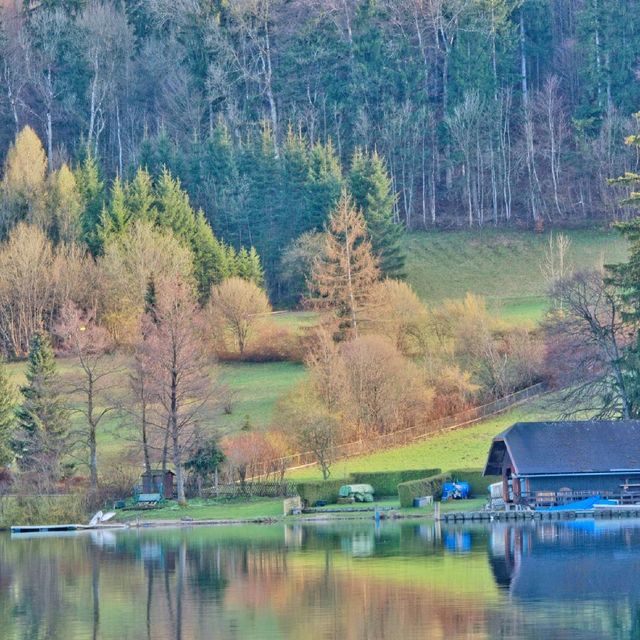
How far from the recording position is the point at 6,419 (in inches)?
3044

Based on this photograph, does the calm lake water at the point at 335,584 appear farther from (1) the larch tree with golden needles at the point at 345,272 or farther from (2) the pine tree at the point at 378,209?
(2) the pine tree at the point at 378,209

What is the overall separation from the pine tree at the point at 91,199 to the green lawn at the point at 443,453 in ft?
115

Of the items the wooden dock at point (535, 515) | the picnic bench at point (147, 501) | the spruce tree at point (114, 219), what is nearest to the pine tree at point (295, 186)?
the spruce tree at point (114, 219)

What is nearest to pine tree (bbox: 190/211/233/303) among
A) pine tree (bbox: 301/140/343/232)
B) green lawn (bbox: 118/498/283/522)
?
pine tree (bbox: 301/140/343/232)

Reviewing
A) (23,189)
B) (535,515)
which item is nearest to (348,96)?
(23,189)

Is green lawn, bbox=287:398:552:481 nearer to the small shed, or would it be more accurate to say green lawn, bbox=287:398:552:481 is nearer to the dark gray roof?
the small shed

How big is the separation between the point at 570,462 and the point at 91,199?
57.0 m

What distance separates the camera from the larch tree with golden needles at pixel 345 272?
97.8 metres

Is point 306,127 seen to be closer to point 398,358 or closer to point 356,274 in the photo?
point 356,274

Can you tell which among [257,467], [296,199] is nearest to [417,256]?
[296,199]

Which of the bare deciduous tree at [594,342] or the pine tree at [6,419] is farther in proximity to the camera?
the pine tree at [6,419]

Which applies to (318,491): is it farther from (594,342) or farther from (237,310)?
(237,310)

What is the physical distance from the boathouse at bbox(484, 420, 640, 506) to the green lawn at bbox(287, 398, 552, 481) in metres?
8.92

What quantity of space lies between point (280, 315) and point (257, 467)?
108 ft
